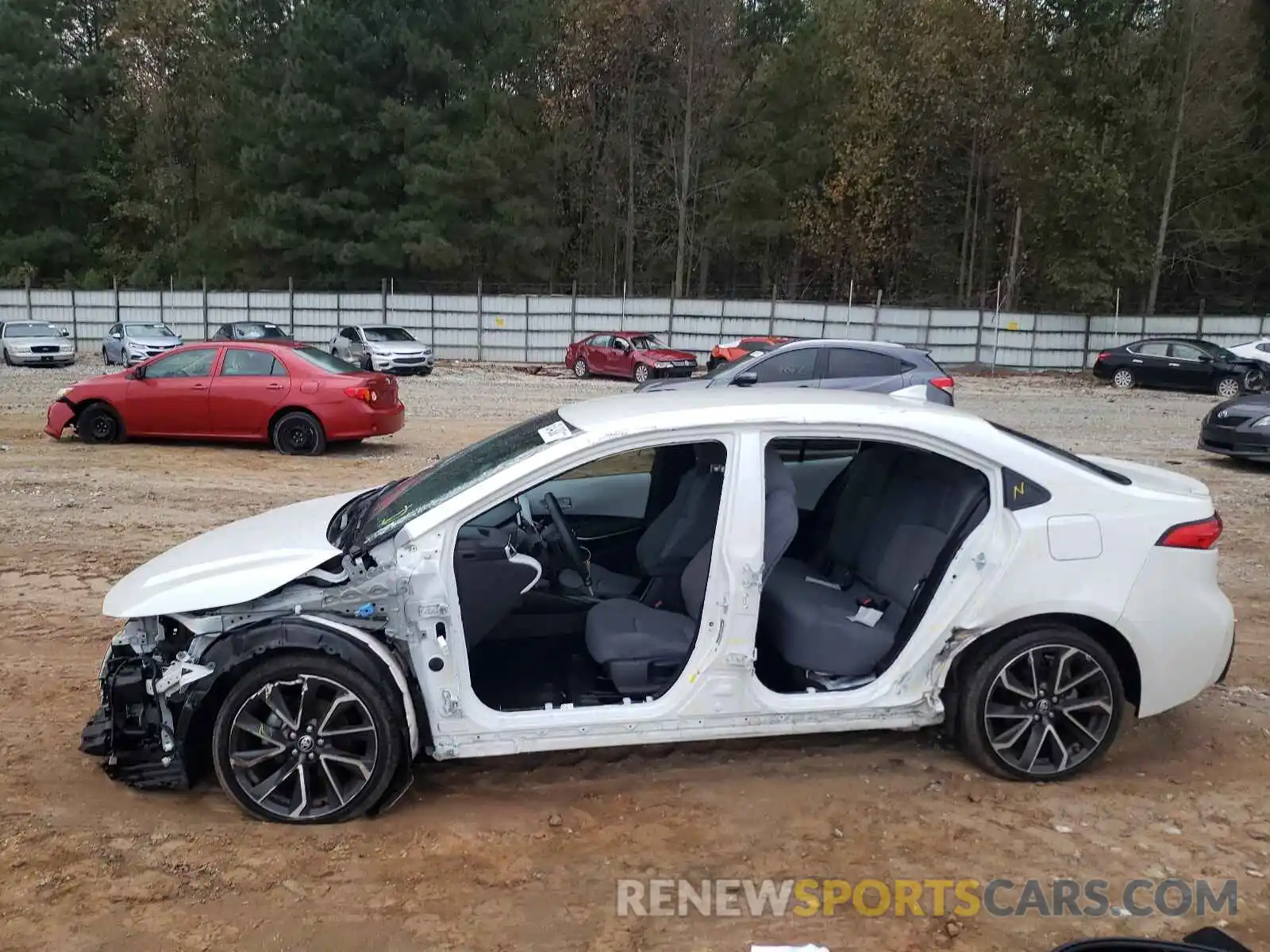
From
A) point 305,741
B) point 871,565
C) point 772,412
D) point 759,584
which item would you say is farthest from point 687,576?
point 305,741

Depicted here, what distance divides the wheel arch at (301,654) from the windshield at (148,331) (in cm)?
2723

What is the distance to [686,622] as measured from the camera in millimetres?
3988

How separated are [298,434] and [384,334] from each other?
1636 cm

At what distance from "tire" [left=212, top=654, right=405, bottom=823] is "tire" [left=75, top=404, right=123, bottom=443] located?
33.5 feet

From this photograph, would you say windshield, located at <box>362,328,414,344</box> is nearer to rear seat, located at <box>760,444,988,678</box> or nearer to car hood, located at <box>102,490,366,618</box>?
car hood, located at <box>102,490,366,618</box>

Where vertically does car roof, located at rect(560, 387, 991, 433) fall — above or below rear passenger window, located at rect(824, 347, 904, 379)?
above

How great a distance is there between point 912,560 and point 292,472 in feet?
27.5

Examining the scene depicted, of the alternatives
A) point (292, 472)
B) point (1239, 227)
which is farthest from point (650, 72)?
point (292, 472)

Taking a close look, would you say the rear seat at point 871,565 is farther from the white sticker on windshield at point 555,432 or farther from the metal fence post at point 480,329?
the metal fence post at point 480,329

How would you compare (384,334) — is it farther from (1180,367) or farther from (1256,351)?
(1256,351)

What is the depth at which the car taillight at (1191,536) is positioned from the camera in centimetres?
395

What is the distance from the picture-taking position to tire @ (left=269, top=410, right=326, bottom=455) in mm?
12141

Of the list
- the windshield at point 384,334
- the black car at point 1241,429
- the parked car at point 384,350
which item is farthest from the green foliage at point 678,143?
the black car at point 1241,429

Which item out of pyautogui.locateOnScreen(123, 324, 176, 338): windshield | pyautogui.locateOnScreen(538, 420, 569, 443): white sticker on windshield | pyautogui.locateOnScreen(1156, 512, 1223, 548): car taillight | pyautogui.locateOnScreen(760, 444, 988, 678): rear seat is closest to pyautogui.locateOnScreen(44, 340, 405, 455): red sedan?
pyautogui.locateOnScreen(538, 420, 569, 443): white sticker on windshield
